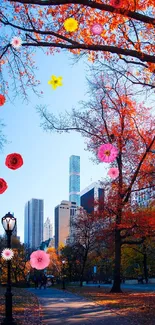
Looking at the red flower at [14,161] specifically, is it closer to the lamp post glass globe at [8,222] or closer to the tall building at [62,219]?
the lamp post glass globe at [8,222]

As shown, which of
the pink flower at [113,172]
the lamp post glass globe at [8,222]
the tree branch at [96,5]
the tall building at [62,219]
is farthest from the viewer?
the tall building at [62,219]

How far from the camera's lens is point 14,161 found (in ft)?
41.5

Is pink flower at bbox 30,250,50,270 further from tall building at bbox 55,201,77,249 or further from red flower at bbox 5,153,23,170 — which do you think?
tall building at bbox 55,201,77,249

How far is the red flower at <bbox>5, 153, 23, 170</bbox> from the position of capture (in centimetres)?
1245

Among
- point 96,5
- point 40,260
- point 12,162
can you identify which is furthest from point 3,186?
point 96,5

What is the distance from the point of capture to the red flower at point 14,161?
40.9ft

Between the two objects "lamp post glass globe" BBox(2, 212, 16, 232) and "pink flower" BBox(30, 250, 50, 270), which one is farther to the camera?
"pink flower" BBox(30, 250, 50, 270)

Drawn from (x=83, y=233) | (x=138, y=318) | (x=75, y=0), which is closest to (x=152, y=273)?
(x=83, y=233)
